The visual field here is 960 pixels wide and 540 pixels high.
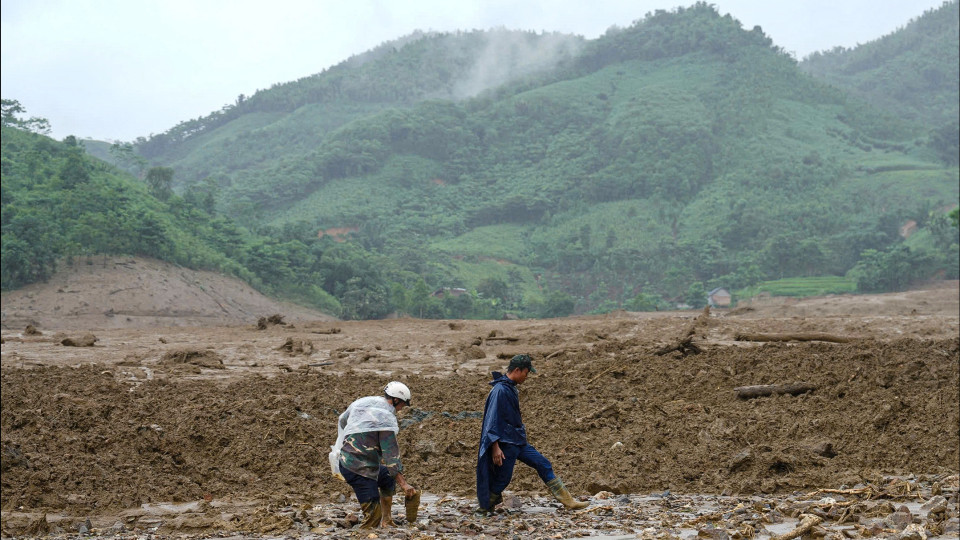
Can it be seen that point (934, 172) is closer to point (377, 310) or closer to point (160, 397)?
point (377, 310)

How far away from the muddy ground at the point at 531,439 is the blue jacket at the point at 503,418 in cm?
61

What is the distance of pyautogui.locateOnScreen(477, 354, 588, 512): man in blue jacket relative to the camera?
7133 millimetres

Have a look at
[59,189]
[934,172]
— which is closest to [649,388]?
[59,189]

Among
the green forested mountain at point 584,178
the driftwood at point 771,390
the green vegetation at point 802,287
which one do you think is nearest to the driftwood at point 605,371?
the driftwood at point 771,390

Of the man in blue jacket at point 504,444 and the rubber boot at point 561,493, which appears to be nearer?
the man in blue jacket at point 504,444

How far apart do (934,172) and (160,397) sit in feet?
232

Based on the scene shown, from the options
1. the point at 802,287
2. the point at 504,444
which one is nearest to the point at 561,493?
the point at 504,444

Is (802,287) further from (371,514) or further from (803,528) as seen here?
(371,514)

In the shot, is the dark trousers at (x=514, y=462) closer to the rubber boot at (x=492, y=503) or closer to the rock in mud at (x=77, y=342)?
the rubber boot at (x=492, y=503)

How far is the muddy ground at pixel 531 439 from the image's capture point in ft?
24.3

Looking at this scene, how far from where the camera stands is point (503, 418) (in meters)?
7.15

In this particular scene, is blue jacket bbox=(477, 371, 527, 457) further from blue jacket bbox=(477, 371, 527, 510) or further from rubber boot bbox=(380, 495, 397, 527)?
rubber boot bbox=(380, 495, 397, 527)

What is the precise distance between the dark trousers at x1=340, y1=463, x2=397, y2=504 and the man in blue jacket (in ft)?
2.50

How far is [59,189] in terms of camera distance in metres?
33.6
